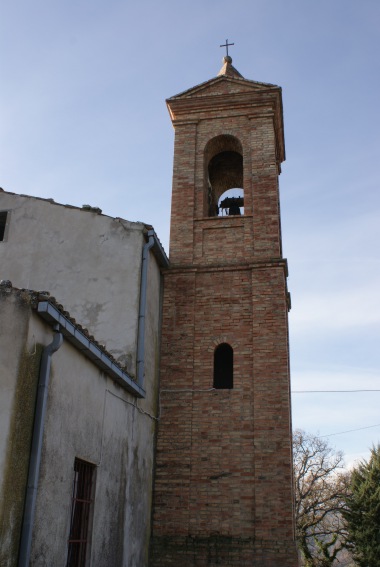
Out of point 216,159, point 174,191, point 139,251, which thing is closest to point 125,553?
point 139,251

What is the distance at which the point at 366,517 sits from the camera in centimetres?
2017

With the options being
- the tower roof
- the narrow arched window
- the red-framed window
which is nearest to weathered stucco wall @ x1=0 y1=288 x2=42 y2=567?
the red-framed window

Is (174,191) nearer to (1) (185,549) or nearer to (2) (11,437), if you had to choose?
(1) (185,549)

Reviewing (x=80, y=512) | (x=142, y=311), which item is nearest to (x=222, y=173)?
(x=142, y=311)

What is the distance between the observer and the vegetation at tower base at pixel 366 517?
64.3 feet

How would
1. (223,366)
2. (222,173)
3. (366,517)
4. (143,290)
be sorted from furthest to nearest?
(366,517) < (222,173) < (223,366) < (143,290)

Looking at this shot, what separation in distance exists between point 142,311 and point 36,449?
4319 mm

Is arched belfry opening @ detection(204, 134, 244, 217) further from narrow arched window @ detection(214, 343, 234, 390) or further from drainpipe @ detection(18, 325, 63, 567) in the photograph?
drainpipe @ detection(18, 325, 63, 567)

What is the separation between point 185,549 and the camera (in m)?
9.46

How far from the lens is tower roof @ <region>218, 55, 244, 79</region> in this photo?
14.5 meters

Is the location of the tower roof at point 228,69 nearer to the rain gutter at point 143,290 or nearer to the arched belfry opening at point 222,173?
the arched belfry opening at point 222,173

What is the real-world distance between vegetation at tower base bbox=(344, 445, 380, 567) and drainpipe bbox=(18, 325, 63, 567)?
17361 millimetres

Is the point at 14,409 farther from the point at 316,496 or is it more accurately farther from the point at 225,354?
the point at 316,496

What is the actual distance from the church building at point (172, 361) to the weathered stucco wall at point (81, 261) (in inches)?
1.0
